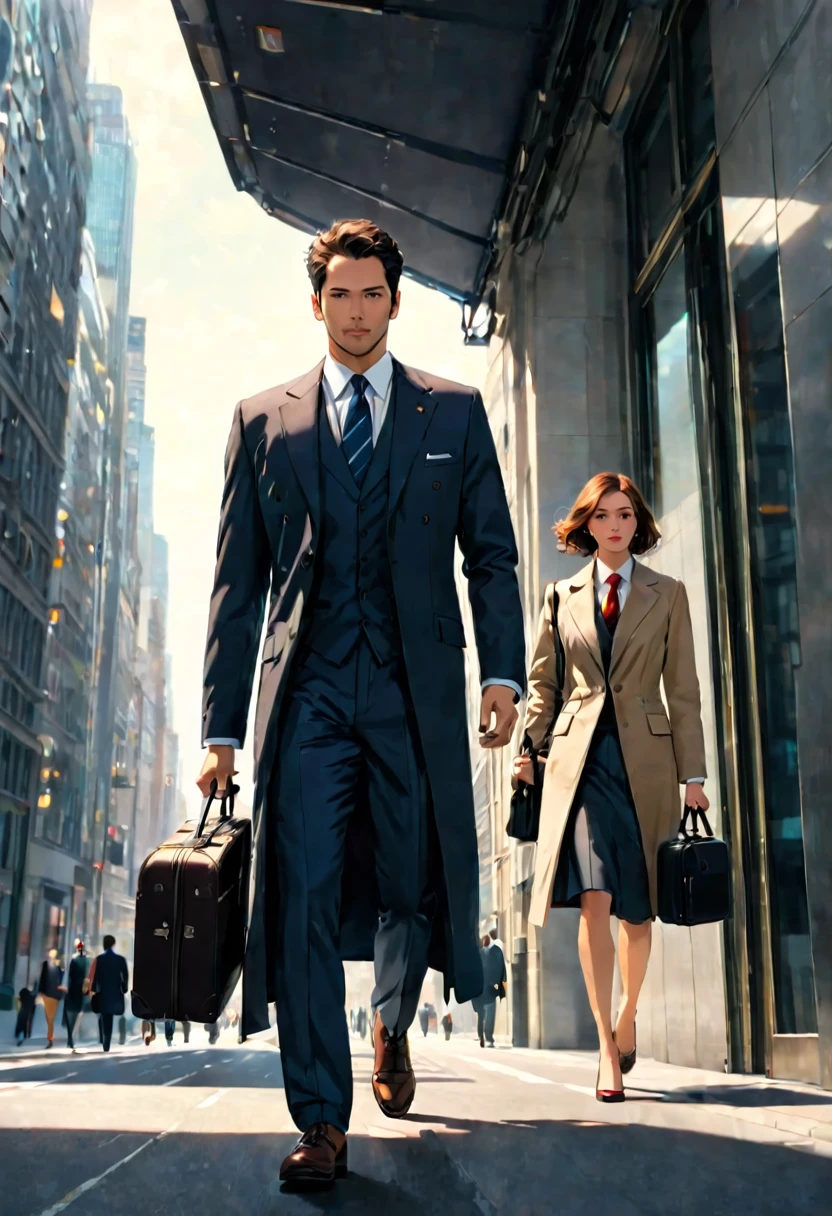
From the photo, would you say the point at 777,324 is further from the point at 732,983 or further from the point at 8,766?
the point at 8,766

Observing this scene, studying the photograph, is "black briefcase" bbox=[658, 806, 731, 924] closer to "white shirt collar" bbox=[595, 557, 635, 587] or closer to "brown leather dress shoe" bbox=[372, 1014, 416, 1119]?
"white shirt collar" bbox=[595, 557, 635, 587]

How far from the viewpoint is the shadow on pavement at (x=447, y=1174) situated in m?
2.32

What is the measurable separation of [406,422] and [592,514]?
1.86m

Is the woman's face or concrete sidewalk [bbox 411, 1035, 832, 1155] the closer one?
concrete sidewalk [bbox 411, 1035, 832, 1155]

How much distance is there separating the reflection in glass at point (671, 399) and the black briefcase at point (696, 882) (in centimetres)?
506

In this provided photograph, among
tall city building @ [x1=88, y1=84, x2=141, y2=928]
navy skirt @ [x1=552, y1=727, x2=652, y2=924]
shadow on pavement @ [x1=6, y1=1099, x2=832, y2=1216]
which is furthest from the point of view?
tall city building @ [x1=88, y1=84, x2=141, y2=928]

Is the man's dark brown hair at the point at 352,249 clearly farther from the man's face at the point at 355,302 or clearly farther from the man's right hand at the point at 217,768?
the man's right hand at the point at 217,768

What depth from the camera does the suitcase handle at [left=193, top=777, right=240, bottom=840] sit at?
2908mm

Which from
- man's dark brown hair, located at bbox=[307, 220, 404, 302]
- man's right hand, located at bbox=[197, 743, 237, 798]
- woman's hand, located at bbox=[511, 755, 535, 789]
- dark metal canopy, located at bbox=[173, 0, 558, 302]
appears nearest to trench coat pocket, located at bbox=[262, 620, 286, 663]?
man's right hand, located at bbox=[197, 743, 237, 798]

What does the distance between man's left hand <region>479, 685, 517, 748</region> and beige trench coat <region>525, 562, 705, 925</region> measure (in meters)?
→ 1.61

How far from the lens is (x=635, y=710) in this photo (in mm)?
4746

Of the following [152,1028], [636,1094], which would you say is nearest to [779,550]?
[636,1094]

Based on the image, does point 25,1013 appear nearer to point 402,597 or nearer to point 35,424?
point 402,597

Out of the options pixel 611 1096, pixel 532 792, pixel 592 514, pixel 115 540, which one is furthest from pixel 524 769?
pixel 115 540
